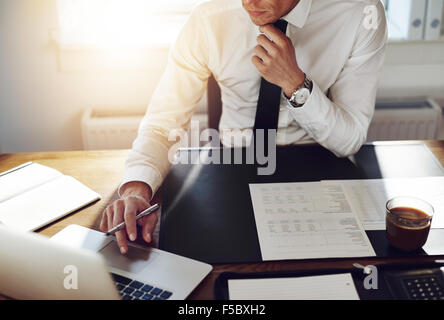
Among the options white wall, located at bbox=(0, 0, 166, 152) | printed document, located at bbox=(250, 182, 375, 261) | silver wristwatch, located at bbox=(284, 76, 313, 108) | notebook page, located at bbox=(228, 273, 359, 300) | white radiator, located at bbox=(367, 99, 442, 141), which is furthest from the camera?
white radiator, located at bbox=(367, 99, 442, 141)

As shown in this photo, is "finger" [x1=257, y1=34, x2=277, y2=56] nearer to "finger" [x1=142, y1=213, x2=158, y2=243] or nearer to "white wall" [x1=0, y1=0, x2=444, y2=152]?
"finger" [x1=142, y1=213, x2=158, y2=243]

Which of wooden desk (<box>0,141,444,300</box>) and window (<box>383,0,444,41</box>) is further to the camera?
window (<box>383,0,444,41</box>)

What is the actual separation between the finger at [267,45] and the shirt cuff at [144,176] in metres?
0.44

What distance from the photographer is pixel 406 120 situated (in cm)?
215

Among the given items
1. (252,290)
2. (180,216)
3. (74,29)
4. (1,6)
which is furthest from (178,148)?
(1,6)

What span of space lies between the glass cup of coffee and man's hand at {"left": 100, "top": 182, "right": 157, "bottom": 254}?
484 millimetres

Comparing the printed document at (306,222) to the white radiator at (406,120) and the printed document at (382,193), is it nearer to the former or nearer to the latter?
the printed document at (382,193)

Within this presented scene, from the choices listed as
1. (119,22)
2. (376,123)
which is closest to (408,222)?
(376,123)

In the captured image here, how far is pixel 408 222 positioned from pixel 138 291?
0.52 meters

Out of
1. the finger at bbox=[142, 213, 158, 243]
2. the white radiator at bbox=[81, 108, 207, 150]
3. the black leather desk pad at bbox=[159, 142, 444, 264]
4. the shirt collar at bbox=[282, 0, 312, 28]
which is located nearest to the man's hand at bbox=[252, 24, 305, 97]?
the shirt collar at bbox=[282, 0, 312, 28]

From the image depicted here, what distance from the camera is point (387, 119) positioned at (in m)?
2.15

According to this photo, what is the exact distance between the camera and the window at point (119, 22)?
6.71 ft

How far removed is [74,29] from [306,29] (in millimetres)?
1116

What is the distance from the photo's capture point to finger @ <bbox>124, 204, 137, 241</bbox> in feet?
3.19
